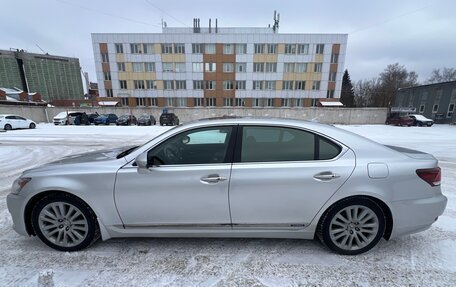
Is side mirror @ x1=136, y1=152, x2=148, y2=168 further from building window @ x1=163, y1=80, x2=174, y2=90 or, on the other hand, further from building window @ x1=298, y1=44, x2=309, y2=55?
building window @ x1=298, y1=44, x2=309, y2=55

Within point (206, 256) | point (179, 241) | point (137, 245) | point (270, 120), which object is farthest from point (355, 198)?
point (137, 245)

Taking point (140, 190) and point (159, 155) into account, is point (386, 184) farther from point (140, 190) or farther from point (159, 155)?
point (140, 190)

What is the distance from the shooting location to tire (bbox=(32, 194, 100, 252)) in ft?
8.05

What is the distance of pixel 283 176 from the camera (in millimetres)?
2279

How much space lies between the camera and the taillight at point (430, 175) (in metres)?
2.33

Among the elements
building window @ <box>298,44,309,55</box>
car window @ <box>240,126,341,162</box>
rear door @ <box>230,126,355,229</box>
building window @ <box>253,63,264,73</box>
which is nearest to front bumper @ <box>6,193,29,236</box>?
rear door @ <box>230,126,355,229</box>

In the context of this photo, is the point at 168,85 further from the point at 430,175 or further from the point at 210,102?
the point at 430,175

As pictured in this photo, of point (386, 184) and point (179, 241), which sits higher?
point (386, 184)

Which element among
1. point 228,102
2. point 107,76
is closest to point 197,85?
point 228,102

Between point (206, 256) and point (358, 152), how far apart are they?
2.13 meters

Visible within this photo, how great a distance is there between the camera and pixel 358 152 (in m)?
2.36

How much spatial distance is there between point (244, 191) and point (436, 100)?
4226 cm

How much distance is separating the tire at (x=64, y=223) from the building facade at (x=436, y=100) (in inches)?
1629

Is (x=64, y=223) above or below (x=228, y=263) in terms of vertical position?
above
